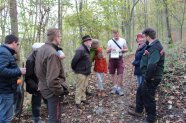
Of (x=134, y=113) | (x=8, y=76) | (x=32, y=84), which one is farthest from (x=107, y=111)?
(x=8, y=76)

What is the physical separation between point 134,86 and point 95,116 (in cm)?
288

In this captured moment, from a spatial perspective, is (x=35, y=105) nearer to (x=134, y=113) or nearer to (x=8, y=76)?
(x=8, y=76)

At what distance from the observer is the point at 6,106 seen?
5.82 meters

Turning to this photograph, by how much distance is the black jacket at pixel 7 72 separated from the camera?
5.57 meters

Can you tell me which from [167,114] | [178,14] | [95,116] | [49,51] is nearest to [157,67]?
[167,114]

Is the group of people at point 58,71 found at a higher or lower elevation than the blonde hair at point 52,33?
lower

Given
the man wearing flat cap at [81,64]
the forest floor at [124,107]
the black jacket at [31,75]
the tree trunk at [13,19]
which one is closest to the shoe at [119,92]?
the forest floor at [124,107]

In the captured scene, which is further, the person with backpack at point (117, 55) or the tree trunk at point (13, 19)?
the person with backpack at point (117, 55)

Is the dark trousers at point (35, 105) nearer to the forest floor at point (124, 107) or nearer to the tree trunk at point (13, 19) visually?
the forest floor at point (124, 107)

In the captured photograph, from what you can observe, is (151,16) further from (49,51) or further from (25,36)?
(49,51)

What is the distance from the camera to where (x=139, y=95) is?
732cm

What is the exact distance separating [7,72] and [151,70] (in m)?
3.24

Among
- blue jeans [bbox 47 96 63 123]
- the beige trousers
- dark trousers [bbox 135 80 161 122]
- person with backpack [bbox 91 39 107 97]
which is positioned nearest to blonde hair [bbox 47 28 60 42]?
blue jeans [bbox 47 96 63 123]

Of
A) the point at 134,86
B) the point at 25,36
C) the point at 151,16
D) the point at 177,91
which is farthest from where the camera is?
the point at 151,16
